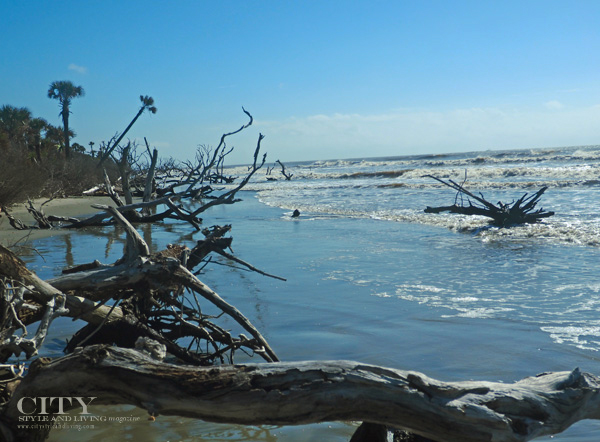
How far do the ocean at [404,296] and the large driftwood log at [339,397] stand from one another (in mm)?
1131

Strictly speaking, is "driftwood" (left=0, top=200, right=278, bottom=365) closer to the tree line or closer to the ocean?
the ocean

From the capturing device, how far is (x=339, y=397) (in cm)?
223

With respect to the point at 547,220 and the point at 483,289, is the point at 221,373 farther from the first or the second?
the point at 547,220

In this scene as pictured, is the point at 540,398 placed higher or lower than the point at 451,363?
higher

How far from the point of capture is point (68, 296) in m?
3.83

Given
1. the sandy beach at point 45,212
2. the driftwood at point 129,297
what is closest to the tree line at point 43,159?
the sandy beach at point 45,212

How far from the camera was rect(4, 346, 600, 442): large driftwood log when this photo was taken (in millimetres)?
2195

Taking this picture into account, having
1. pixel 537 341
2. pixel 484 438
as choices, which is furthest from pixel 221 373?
pixel 537 341

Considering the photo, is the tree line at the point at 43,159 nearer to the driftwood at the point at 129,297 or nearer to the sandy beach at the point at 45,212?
the sandy beach at the point at 45,212

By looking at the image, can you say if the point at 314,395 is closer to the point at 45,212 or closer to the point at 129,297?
the point at 129,297

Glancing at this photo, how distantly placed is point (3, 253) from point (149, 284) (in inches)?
39.2

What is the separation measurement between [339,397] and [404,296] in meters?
5.16

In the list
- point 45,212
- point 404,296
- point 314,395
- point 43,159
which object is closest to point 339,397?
point 314,395

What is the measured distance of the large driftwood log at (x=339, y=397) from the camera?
2195 millimetres
